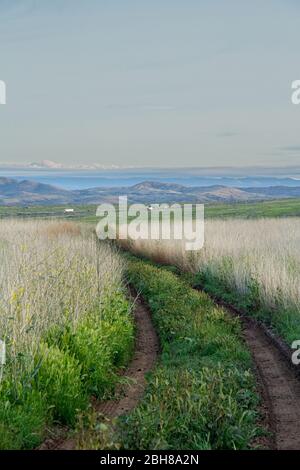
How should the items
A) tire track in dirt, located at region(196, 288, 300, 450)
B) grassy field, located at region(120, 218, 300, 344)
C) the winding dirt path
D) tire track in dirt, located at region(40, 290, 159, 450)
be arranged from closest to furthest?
1. tire track in dirt, located at region(40, 290, 159, 450)
2. tire track in dirt, located at region(196, 288, 300, 450)
3. the winding dirt path
4. grassy field, located at region(120, 218, 300, 344)

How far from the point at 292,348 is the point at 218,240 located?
12096 millimetres

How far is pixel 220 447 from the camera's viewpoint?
6582mm

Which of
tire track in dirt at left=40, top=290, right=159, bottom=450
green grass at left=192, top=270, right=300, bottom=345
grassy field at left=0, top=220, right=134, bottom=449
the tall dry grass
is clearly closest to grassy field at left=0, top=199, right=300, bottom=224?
green grass at left=192, top=270, right=300, bottom=345

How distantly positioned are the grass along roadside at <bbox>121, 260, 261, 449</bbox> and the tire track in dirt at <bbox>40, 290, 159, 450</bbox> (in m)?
0.26

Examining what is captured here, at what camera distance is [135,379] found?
9281mm

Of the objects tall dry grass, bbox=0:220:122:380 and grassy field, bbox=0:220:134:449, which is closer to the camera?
grassy field, bbox=0:220:134:449

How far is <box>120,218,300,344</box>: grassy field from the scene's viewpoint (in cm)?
1255

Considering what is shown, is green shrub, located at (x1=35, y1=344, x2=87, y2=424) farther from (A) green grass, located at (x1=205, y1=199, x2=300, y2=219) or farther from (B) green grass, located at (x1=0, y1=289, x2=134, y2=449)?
(A) green grass, located at (x1=205, y1=199, x2=300, y2=219)

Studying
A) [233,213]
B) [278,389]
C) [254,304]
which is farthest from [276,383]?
[233,213]

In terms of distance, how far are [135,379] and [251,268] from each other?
7.12 meters

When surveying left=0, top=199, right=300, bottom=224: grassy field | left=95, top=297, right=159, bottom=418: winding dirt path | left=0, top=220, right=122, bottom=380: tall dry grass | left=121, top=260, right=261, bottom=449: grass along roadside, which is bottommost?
left=0, top=199, right=300, bottom=224: grassy field

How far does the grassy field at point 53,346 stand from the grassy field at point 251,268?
9.90 feet
